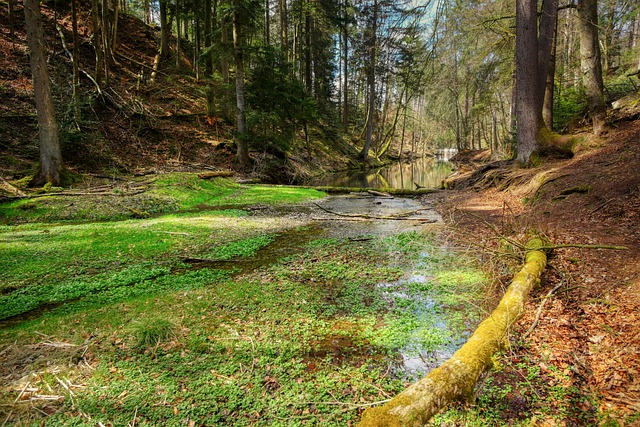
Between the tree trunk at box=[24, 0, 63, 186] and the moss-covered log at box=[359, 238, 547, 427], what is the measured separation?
1197 cm

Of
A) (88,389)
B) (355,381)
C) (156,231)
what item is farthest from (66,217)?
(355,381)

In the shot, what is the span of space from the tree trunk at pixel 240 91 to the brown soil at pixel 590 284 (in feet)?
38.9

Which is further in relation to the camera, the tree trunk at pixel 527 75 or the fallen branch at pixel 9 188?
the tree trunk at pixel 527 75

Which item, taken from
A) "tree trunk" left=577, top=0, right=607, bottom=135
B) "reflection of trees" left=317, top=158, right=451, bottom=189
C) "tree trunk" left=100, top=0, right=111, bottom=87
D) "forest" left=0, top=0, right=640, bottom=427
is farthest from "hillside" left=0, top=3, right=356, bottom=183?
"tree trunk" left=577, top=0, right=607, bottom=135

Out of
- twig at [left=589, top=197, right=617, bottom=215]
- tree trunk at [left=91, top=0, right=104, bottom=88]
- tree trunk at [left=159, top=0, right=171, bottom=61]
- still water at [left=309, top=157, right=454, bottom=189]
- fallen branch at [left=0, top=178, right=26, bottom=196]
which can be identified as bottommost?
twig at [left=589, top=197, right=617, bottom=215]

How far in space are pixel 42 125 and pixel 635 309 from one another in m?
13.5

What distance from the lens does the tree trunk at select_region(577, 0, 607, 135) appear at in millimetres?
9898

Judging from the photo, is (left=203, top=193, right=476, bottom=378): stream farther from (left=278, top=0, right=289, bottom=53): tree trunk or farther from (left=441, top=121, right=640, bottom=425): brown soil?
(left=278, top=0, right=289, bottom=53): tree trunk

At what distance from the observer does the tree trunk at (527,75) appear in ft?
33.8

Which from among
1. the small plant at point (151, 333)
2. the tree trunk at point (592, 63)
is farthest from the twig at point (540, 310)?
the tree trunk at point (592, 63)

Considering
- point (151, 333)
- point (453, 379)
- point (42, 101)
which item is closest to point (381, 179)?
point (42, 101)

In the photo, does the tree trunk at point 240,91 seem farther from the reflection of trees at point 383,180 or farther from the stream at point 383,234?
the stream at point 383,234

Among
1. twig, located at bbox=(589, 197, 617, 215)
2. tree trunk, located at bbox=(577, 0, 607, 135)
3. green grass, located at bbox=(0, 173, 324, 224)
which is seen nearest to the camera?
twig, located at bbox=(589, 197, 617, 215)

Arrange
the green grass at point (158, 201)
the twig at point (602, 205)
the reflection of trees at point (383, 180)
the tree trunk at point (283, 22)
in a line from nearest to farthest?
the twig at point (602, 205)
the green grass at point (158, 201)
the reflection of trees at point (383, 180)
the tree trunk at point (283, 22)
